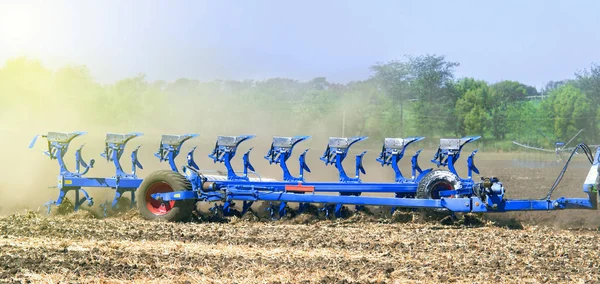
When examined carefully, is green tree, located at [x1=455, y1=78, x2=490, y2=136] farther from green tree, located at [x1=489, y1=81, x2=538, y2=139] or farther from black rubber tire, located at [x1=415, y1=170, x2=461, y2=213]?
black rubber tire, located at [x1=415, y1=170, x2=461, y2=213]

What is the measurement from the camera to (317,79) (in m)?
34.0

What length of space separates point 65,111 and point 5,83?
150 inches

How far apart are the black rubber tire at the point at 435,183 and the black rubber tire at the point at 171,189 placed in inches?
170

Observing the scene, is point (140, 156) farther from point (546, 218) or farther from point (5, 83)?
point (546, 218)

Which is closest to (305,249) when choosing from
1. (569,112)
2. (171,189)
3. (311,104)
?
(171,189)

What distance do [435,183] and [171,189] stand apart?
500cm

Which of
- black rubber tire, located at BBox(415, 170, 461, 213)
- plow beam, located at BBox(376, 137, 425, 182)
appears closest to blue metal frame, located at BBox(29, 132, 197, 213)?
plow beam, located at BBox(376, 137, 425, 182)

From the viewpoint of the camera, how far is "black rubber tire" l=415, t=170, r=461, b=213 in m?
12.9

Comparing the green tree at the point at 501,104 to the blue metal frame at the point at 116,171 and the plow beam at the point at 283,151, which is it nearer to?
the plow beam at the point at 283,151

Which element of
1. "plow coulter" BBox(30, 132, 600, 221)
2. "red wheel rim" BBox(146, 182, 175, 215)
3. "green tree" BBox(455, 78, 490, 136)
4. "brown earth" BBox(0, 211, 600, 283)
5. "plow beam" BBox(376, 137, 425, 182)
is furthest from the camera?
"green tree" BBox(455, 78, 490, 136)

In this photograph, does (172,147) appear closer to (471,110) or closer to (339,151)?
(339,151)

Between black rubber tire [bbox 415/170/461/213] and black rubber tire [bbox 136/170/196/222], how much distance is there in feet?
14.2

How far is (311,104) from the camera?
3170 centimetres

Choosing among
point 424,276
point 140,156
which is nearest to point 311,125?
point 140,156
